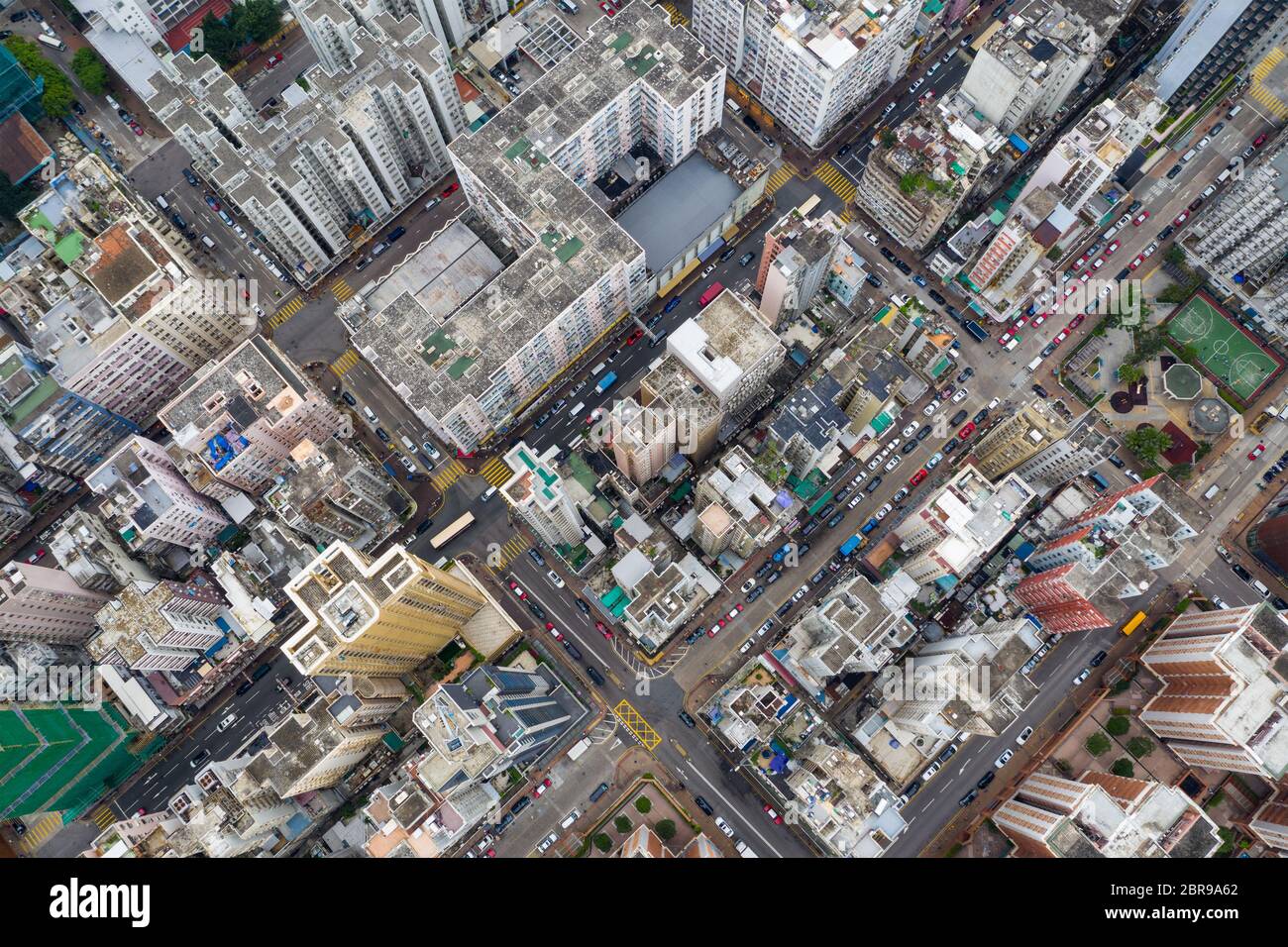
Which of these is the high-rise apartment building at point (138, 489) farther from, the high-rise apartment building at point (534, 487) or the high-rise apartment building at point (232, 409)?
the high-rise apartment building at point (534, 487)

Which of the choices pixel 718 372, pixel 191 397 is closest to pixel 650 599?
pixel 718 372

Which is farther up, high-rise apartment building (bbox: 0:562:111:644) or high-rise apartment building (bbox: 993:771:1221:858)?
high-rise apartment building (bbox: 0:562:111:644)

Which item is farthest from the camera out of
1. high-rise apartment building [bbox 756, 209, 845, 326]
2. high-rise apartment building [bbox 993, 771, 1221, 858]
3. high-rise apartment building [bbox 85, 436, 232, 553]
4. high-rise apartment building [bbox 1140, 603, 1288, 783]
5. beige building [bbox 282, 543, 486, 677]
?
high-rise apartment building [bbox 85, 436, 232, 553]

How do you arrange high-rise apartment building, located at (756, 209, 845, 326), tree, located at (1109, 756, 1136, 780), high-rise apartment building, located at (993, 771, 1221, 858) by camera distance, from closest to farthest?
high-rise apartment building, located at (993, 771, 1221, 858)
high-rise apartment building, located at (756, 209, 845, 326)
tree, located at (1109, 756, 1136, 780)

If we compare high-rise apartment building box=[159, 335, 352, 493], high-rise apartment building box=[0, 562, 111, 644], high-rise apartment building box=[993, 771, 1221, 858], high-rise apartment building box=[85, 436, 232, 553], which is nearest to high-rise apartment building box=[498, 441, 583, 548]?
high-rise apartment building box=[159, 335, 352, 493]

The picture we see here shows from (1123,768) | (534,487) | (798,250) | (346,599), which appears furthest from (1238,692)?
(346,599)

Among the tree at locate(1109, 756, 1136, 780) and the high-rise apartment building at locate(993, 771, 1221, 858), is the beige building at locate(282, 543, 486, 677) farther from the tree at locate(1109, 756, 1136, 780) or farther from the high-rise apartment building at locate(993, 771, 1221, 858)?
the tree at locate(1109, 756, 1136, 780)

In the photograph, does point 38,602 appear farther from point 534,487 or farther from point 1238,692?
point 1238,692
